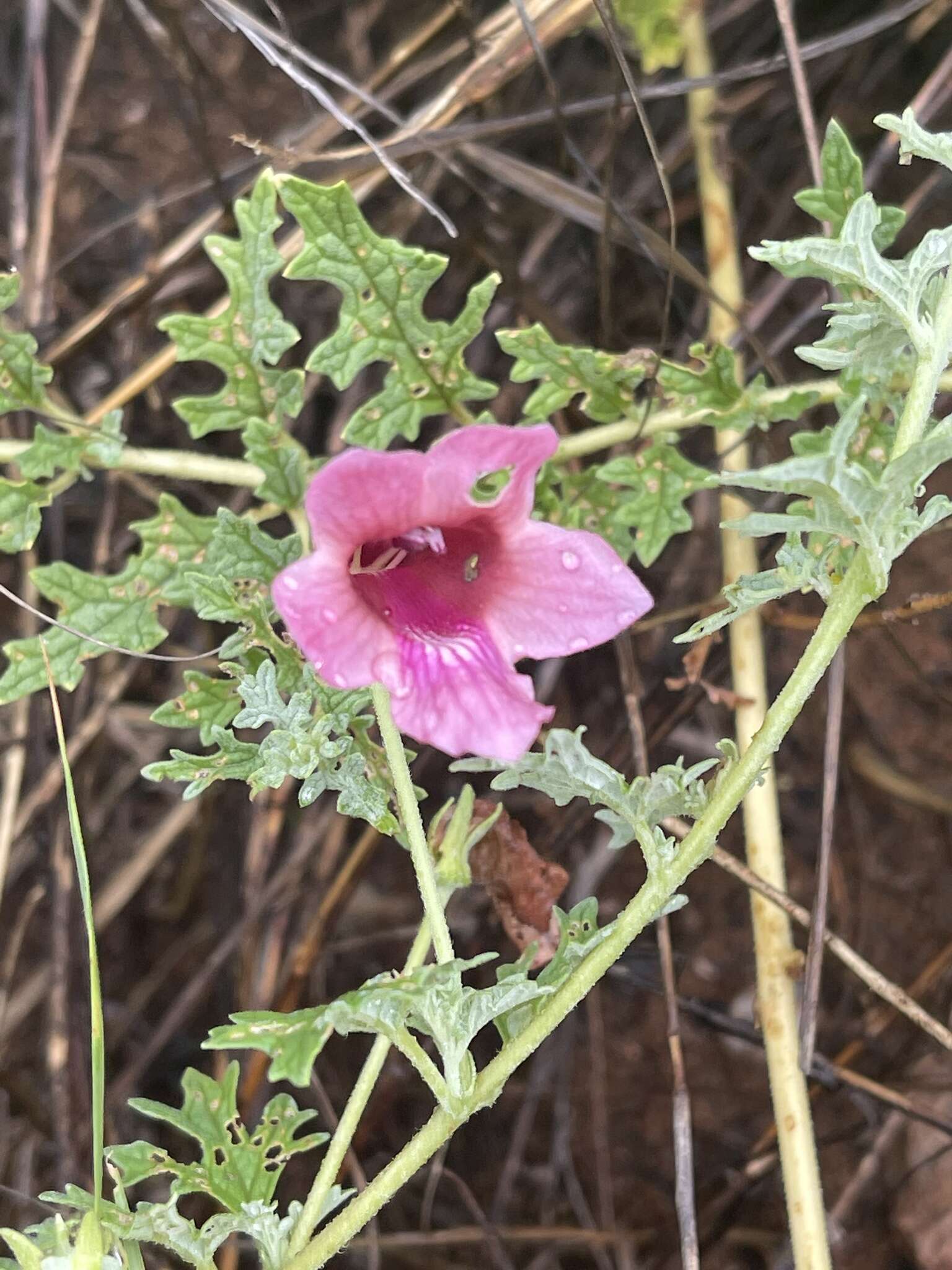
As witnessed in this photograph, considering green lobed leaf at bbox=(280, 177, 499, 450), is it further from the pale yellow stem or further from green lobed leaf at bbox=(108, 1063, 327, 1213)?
green lobed leaf at bbox=(108, 1063, 327, 1213)

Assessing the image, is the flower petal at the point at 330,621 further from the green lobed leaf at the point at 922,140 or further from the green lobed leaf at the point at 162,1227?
the green lobed leaf at the point at 922,140

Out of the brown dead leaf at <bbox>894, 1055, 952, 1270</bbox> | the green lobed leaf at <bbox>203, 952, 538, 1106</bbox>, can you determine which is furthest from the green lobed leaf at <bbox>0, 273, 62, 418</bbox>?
the brown dead leaf at <bbox>894, 1055, 952, 1270</bbox>

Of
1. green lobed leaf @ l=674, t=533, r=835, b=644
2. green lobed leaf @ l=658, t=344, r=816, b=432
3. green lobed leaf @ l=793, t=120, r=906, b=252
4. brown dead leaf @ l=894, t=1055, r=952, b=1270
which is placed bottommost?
brown dead leaf @ l=894, t=1055, r=952, b=1270

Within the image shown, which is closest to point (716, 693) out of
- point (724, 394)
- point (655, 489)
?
point (655, 489)

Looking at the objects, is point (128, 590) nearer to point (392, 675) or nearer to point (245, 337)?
point (245, 337)

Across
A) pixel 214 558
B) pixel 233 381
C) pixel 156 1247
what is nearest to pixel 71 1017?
pixel 156 1247

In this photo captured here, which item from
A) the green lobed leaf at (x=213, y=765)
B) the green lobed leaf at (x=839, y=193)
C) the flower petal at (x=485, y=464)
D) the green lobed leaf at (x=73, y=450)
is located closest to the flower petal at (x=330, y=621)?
the flower petal at (x=485, y=464)

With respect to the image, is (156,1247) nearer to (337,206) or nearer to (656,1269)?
(656,1269)
